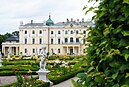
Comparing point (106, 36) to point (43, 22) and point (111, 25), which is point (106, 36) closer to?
point (111, 25)

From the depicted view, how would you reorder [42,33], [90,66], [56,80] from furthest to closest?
1. [42,33]
2. [56,80]
3. [90,66]

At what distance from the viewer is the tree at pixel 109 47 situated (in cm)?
207

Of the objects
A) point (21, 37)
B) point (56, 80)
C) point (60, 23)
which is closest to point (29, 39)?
point (21, 37)

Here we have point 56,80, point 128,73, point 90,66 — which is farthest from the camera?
point 56,80

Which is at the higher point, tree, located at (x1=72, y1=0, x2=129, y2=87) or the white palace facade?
the white palace facade

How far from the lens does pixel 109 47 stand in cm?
214

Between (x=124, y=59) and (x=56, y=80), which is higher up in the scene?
(x=124, y=59)

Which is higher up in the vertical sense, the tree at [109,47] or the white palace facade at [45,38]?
the white palace facade at [45,38]

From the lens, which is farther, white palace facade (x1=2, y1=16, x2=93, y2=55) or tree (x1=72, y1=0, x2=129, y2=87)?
white palace facade (x1=2, y1=16, x2=93, y2=55)

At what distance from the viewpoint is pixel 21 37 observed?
6481 cm

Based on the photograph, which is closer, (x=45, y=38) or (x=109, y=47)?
(x=109, y=47)

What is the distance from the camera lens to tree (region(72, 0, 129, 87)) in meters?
2.07

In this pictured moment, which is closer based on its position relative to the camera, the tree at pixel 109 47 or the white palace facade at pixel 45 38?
the tree at pixel 109 47

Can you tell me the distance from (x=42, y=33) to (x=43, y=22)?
9.20 ft
